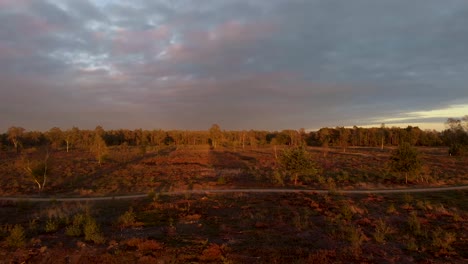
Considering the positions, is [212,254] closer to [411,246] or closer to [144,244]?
[144,244]

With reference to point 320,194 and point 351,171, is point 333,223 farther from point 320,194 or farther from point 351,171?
point 351,171

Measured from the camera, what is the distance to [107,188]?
3644 centimetres

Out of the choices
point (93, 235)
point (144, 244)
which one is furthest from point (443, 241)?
point (93, 235)

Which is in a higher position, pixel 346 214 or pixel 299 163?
pixel 299 163

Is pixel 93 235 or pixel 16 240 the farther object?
pixel 93 235

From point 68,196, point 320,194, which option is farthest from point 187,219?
point 68,196

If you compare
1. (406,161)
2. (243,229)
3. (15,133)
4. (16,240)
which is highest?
(15,133)

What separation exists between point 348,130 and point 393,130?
15.3 m

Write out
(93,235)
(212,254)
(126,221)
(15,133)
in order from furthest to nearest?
(15,133), (126,221), (93,235), (212,254)

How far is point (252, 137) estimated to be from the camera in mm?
118312

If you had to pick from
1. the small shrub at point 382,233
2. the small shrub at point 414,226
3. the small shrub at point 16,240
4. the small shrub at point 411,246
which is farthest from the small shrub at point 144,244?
the small shrub at point 414,226

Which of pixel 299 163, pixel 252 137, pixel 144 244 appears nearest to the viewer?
pixel 144 244

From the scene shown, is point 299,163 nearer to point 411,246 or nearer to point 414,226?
point 414,226

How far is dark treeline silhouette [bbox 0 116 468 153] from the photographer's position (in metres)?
102
